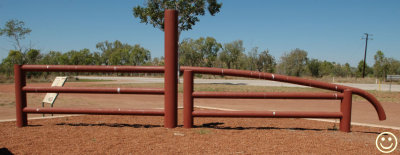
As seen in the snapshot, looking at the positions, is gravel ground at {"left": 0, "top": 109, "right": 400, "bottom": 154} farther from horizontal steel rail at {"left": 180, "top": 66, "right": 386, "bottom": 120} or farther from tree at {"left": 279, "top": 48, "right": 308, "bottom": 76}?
tree at {"left": 279, "top": 48, "right": 308, "bottom": 76}

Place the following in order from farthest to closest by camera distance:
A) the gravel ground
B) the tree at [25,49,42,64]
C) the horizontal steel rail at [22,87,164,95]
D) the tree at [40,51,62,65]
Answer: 1. the tree at [40,51,62,65]
2. the tree at [25,49,42,64]
3. the horizontal steel rail at [22,87,164,95]
4. the gravel ground

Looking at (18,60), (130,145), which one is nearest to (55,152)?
(130,145)

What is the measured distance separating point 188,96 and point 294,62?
166ft

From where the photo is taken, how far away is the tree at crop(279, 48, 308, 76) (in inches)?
1956

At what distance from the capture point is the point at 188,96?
12.9 feet

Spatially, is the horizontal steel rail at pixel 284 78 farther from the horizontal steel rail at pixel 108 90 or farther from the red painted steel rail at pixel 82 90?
the red painted steel rail at pixel 82 90

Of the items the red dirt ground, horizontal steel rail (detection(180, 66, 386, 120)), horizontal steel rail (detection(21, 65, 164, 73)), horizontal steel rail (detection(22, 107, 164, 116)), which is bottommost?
the red dirt ground

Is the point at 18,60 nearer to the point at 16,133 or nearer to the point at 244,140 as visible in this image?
the point at 16,133

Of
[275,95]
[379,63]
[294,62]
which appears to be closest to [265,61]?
[294,62]

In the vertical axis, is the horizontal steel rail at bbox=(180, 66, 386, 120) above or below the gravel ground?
above

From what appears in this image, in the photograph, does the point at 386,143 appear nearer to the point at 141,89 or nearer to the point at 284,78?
the point at 284,78

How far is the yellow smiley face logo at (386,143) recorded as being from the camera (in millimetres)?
3277

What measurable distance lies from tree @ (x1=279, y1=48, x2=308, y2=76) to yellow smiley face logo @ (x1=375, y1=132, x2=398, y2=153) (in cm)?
4717

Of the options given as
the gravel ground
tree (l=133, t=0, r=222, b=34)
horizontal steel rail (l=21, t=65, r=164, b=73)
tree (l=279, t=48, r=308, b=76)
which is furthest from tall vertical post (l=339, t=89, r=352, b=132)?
tree (l=279, t=48, r=308, b=76)
